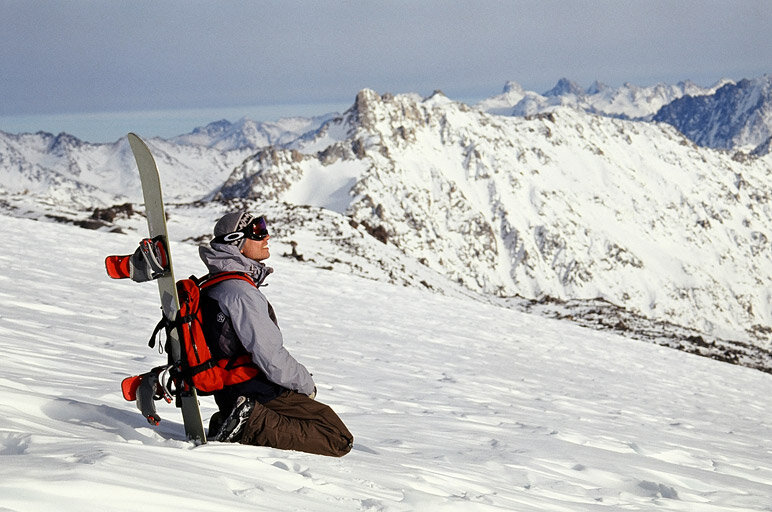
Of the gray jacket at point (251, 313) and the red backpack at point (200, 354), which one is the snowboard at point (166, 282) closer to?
the red backpack at point (200, 354)

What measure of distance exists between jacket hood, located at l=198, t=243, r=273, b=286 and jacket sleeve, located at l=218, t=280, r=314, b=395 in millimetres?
193

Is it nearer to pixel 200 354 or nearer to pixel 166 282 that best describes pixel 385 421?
pixel 200 354

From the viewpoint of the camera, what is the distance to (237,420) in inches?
199

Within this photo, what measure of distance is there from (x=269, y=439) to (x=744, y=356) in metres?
46.5

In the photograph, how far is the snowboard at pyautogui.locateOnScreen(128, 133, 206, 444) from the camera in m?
4.73

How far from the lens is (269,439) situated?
516 cm

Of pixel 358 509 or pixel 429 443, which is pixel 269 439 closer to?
pixel 358 509

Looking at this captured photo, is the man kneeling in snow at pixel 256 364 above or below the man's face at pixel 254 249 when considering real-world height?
below

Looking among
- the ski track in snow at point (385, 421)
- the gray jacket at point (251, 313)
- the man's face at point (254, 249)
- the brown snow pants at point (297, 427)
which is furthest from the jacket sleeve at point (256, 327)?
the ski track in snow at point (385, 421)

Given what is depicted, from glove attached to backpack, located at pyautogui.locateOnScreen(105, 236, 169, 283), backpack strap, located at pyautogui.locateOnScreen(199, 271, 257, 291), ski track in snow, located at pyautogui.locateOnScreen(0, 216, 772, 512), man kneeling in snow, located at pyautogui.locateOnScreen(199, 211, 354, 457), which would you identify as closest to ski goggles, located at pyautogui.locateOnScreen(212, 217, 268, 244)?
man kneeling in snow, located at pyautogui.locateOnScreen(199, 211, 354, 457)

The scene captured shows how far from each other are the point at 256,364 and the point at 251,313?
0.44 m

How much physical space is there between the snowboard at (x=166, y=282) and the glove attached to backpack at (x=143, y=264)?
0.04m

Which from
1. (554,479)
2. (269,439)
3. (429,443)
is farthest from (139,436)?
(554,479)

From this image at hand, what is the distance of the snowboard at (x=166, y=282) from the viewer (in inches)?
186
